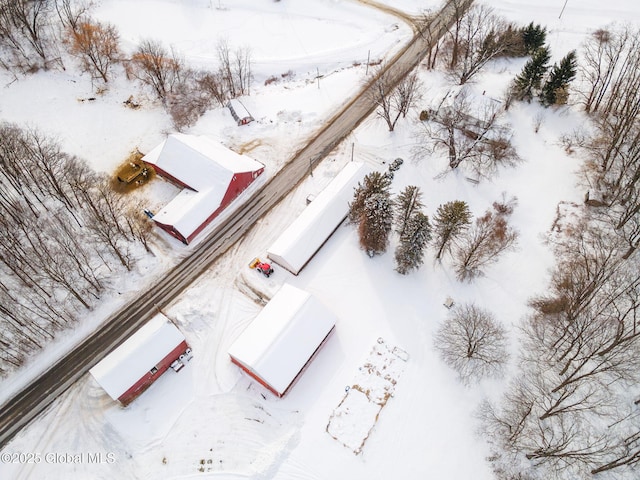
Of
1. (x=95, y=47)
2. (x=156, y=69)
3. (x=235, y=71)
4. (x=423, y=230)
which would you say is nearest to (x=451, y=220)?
(x=423, y=230)

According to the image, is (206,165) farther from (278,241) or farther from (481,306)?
(481,306)

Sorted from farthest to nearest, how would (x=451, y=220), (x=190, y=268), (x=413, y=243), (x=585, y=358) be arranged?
(x=190, y=268) → (x=413, y=243) → (x=451, y=220) → (x=585, y=358)

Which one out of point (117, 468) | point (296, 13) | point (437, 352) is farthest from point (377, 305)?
point (296, 13)

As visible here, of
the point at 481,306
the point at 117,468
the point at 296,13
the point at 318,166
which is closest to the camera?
the point at 117,468

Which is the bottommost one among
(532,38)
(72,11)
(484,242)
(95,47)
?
(484,242)

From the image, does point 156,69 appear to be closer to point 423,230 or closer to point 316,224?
point 316,224

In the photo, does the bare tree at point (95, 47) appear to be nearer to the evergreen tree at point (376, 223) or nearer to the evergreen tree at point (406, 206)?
the evergreen tree at point (376, 223)

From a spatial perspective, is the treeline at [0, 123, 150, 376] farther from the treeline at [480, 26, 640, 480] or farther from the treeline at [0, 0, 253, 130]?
the treeline at [480, 26, 640, 480]
